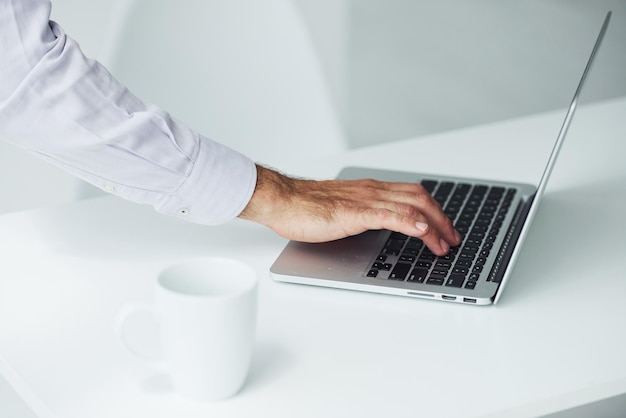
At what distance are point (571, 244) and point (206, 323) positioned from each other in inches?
20.8

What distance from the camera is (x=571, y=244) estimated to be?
1072 millimetres

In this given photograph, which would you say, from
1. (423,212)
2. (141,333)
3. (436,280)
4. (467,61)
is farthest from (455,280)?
(467,61)

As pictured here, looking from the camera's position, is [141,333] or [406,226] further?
[406,226]

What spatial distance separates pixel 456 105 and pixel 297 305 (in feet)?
8.96

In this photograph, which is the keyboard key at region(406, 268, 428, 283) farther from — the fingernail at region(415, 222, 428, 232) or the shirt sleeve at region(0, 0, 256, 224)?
the shirt sleeve at region(0, 0, 256, 224)

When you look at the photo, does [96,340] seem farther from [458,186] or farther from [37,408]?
[458,186]

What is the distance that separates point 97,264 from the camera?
1024 mm

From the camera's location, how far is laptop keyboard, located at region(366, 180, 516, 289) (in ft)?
3.13

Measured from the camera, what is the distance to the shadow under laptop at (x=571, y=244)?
97cm

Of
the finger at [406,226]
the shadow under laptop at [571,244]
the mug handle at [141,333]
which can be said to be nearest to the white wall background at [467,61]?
the shadow under laptop at [571,244]

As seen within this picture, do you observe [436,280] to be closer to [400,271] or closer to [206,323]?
[400,271]

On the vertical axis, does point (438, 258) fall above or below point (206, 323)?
above

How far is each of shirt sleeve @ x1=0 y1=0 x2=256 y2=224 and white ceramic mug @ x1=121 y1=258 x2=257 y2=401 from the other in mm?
232

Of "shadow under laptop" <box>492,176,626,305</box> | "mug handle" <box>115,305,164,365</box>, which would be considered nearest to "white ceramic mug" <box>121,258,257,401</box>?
"mug handle" <box>115,305,164,365</box>
